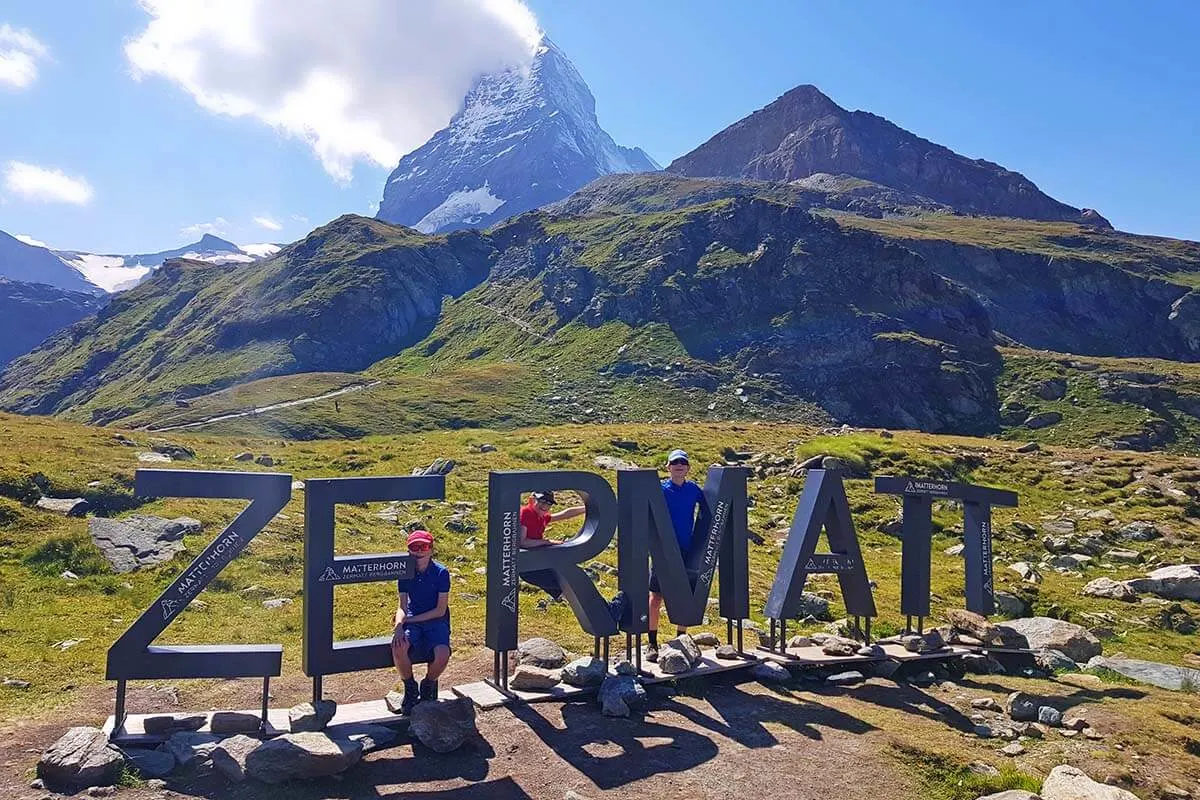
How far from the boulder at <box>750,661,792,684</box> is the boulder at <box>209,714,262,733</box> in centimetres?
807

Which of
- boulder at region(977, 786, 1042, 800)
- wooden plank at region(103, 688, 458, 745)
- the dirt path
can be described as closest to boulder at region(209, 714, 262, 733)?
wooden plank at region(103, 688, 458, 745)

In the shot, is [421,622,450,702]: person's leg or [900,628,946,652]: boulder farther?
[900,628,946,652]: boulder

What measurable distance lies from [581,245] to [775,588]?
6526 inches

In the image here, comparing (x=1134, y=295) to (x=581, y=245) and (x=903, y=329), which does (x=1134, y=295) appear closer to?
(x=903, y=329)

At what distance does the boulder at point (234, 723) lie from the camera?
9695 mm

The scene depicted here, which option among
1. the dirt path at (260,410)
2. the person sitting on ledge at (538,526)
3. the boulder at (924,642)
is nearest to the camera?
the person sitting on ledge at (538,526)

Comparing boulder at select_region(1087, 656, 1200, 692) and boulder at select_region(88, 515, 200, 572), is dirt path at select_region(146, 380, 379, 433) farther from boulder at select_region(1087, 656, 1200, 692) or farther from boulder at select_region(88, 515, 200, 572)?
boulder at select_region(1087, 656, 1200, 692)

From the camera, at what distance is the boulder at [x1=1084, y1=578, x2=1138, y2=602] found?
22.8 meters

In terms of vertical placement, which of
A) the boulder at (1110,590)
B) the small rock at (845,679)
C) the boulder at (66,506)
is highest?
the boulder at (66,506)

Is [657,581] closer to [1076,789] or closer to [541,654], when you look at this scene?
[541,654]

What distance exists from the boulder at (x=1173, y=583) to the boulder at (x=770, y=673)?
16.4m

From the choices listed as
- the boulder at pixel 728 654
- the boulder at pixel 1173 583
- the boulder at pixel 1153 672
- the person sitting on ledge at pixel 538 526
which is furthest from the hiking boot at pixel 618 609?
the boulder at pixel 1173 583

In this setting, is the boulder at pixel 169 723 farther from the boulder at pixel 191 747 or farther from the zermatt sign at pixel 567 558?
the zermatt sign at pixel 567 558

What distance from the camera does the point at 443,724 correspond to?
9922 millimetres
